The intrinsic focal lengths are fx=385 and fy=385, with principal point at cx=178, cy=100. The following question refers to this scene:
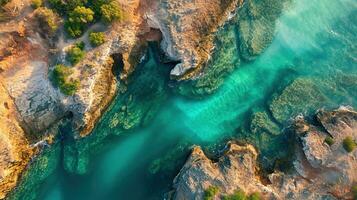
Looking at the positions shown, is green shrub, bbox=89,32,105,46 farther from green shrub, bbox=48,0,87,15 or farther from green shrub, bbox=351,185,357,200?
green shrub, bbox=351,185,357,200

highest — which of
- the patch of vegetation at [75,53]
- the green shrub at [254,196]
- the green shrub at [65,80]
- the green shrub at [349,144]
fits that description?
the patch of vegetation at [75,53]

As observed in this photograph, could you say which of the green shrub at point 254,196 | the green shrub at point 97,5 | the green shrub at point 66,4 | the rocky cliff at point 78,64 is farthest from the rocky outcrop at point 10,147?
the green shrub at point 254,196

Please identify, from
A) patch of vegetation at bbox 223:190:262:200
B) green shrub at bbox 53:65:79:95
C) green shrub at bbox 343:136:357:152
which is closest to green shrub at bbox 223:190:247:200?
patch of vegetation at bbox 223:190:262:200

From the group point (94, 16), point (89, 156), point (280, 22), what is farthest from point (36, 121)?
point (280, 22)

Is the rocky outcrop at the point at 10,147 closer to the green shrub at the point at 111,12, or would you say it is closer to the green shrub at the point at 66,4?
the green shrub at the point at 66,4

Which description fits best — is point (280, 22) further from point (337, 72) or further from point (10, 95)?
point (10, 95)

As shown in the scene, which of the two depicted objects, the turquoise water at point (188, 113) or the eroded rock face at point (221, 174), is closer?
the eroded rock face at point (221, 174)
